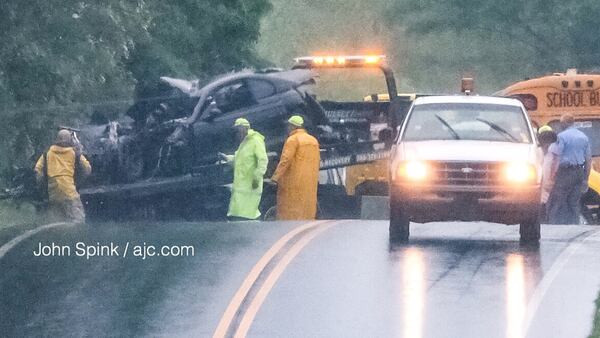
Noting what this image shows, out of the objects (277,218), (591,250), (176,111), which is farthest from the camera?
(176,111)

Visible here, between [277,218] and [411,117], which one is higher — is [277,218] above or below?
below

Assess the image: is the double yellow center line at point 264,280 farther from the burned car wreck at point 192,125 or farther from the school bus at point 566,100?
the school bus at point 566,100

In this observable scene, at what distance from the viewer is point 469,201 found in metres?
15.9

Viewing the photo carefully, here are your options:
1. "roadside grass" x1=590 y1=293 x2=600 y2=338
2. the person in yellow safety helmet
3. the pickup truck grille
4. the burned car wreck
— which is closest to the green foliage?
the burned car wreck

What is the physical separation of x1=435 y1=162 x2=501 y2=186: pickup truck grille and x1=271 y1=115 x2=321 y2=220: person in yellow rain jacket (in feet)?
13.8

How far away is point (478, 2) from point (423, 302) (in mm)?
47830

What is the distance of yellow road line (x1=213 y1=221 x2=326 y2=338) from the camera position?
12.6m

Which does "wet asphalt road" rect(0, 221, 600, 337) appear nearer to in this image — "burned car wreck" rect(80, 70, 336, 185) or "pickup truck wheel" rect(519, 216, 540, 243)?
"pickup truck wheel" rect(519, 216, 540, 243)

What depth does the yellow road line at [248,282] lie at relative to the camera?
1262 centimetres

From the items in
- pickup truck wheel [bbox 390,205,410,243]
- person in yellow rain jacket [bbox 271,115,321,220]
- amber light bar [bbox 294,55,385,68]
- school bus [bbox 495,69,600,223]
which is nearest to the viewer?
pickup truck wheel [bbox 390,205,410,243]

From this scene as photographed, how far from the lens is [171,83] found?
23.5 meters

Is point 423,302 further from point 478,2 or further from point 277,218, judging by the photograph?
point 478,2

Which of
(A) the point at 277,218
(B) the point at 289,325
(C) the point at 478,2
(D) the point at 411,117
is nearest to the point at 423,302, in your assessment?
(B) the point at 289,325

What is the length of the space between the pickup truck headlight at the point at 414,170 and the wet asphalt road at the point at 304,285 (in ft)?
2.47
